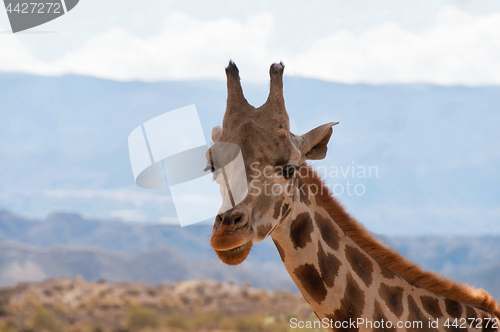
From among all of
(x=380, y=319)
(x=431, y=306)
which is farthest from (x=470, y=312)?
(x=380, y=319)

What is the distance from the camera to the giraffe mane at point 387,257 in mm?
4043

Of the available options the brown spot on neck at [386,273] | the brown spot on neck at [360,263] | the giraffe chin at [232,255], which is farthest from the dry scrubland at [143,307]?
the giraffe chin at [232,255]

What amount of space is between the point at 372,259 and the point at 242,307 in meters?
17.8

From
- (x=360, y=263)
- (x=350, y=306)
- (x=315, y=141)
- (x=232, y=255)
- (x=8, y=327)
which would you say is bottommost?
(x=8, y=327)

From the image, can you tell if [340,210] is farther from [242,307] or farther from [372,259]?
[242,307]

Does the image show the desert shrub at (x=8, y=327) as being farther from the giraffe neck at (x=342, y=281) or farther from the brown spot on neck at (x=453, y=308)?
the brown spot on neck at (x=453, y=308)

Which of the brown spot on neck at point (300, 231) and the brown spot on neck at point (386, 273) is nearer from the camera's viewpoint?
the brown spot on neck at point (300, 231)

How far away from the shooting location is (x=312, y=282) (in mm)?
3625

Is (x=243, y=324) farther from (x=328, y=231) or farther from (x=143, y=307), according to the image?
(x=328, y=231)

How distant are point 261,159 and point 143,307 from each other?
55.1 ft

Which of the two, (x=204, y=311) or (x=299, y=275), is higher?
(x=299, y=275)

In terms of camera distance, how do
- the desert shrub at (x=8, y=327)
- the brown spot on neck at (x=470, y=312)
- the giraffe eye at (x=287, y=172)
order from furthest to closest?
the desert shrub at (x=8, y=327) < the brown spot on neck at (x=470, y=312) < the giraffe eye at (x=287, y=172)

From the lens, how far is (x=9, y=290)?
62.6 feet

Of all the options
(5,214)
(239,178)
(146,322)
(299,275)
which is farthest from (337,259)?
(5,214)
